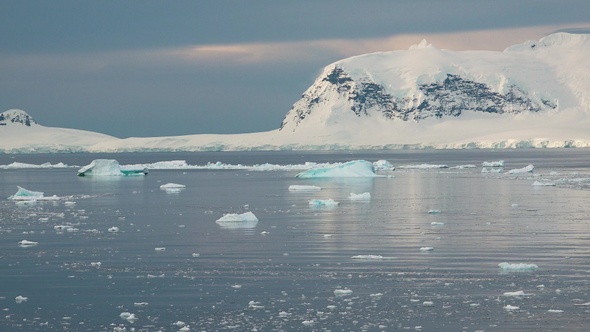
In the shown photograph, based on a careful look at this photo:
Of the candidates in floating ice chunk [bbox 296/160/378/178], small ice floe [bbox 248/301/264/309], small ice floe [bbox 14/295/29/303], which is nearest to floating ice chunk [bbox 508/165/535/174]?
floating ice chunk [bbox 296/160/378/178]

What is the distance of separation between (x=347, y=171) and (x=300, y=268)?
40305 mm

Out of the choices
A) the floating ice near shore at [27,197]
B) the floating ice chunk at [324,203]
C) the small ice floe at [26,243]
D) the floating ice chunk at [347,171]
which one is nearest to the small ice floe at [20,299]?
the small ice floe at [26,243]

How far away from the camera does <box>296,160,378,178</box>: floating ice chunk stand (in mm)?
56000

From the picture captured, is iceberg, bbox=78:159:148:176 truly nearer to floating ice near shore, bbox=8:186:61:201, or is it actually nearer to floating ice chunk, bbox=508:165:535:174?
floating ice chunk, bbox=508:165:535:174

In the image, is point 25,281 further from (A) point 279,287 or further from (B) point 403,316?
(B) point 403,316

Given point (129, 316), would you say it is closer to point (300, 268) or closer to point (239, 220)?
point (300, 268)

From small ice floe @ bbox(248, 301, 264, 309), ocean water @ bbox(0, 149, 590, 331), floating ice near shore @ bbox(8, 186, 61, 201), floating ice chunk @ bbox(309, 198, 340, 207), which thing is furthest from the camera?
floating ice near shore @ bbox(8, 186, 61, 201)

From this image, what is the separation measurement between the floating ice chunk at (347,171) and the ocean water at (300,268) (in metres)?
23.8

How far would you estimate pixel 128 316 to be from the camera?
12.9 m

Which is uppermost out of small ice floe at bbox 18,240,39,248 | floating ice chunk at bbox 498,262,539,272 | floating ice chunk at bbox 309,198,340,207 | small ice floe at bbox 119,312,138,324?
floating ice chunk at bbox 309,198,340,207

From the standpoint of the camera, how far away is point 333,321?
40.8 ft

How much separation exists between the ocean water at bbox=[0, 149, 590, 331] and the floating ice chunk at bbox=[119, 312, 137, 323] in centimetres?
3

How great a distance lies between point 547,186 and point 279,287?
28941mm

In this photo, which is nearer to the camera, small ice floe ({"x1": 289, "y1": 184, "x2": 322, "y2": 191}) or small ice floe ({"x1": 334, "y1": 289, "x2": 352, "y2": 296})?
small ice floe ({"x1": 334, "y1": 289, "x2": 352, "y2": 296})
